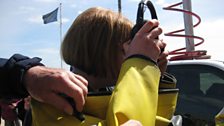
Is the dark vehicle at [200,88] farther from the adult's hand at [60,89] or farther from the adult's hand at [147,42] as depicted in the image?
the adult's hand at [60,89]

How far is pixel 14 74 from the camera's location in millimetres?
1422

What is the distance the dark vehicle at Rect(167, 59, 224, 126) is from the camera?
12.6 feet

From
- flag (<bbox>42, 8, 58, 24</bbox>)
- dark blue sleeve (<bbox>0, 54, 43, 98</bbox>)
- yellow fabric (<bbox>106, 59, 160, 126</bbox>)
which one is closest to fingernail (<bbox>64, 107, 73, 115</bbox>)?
yellow fabric (<bbox>106, 59, 160, 126</bbox>)

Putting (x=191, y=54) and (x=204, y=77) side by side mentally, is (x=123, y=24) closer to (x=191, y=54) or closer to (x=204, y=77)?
(x=204, y=77)

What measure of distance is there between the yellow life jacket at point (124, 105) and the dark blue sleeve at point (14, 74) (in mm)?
156

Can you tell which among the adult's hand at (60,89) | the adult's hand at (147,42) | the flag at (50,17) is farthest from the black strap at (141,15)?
the flag at (50,17)

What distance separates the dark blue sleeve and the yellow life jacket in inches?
6.1

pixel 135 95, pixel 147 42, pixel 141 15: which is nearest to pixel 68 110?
pixel 135 95

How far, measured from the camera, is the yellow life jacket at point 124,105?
1.19 m

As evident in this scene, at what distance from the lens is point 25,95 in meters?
1.46

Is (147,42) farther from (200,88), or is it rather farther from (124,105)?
(200,88)

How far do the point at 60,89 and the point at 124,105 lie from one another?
18 cm

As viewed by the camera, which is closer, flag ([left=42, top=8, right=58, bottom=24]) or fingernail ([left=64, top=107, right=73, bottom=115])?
fingernail ([left=64, top=107, right=73, bottom=115])

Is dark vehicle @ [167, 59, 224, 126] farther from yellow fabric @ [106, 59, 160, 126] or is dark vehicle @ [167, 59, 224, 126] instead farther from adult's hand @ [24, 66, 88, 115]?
adult's hand @ [24, 66, 88, 115]
